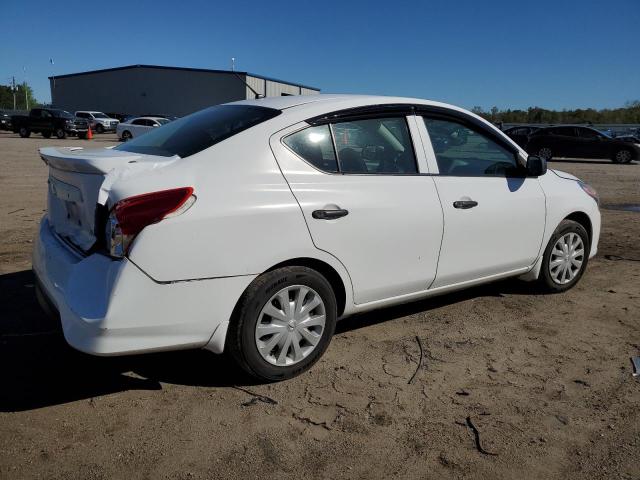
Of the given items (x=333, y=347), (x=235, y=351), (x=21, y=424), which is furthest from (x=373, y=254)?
(x=21, y=424)

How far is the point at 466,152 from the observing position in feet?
13.6

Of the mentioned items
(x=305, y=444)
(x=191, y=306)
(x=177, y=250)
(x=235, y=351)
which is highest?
(x=177, y=250)

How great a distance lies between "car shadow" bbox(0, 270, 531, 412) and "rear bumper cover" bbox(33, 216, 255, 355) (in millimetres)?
365

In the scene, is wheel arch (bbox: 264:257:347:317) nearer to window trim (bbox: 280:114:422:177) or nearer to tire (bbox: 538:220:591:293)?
window trim (bbox: 280:114:422:177)

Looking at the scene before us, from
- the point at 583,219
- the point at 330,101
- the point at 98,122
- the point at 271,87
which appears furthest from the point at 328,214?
the point at 271,87

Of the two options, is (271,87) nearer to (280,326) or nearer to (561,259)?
(561,259)

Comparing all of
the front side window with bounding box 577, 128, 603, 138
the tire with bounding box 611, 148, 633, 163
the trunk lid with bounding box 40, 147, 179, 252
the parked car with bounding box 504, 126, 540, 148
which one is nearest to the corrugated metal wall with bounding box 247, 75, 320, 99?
the parked car with bounding box 504, 126, 540, 148

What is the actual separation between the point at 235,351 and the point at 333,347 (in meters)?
0.92

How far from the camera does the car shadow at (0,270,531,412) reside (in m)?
3.05

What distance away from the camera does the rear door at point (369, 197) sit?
3174 mm

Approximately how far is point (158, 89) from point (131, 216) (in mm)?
58928

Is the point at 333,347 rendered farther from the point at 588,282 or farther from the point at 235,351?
the point at 588,282

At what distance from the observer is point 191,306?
2779 millimetres

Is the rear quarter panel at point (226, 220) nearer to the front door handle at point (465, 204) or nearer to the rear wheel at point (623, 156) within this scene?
the front door handle at point (465, 204)
